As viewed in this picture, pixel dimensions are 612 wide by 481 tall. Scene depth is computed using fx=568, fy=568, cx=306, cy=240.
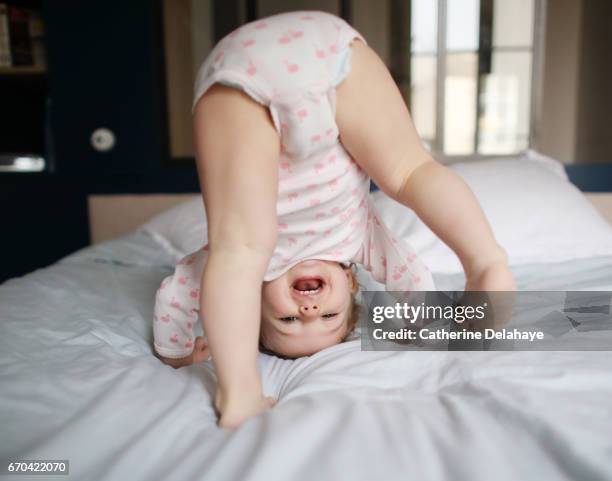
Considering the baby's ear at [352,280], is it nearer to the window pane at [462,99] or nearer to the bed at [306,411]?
the bed at [306,411]

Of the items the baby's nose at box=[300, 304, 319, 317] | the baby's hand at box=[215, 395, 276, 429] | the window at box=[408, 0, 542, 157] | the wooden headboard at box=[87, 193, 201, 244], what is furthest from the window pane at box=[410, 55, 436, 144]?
the baby's hand at box=[215, 395, 276, 429]

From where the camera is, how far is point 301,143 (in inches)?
30.9

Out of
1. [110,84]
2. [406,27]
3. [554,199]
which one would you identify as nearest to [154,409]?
[554,199]

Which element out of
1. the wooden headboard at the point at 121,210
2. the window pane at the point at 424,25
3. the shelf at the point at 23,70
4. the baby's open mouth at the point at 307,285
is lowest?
the wooden headboard at the point at 121,210

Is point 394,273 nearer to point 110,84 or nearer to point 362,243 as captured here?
point 362,243

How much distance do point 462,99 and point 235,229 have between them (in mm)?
3155

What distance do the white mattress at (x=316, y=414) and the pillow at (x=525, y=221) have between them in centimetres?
70

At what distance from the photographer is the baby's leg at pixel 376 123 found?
805mm

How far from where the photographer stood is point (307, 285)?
87 centimetres

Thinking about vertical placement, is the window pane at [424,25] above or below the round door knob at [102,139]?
above

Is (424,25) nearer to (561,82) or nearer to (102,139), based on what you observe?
(561,82)

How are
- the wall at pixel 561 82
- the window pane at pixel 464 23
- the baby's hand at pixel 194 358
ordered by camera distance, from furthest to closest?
the wall at pixel 561 82 < the window pane at pixel 464 23 < the baby's hand at pixel 194 358

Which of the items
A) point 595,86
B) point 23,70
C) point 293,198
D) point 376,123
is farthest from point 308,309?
point 595,86
